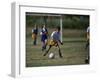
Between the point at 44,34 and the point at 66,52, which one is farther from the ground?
the point at 44,34

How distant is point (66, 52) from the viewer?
6.74 ft

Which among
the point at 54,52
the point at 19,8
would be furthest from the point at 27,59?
the point at 19,8

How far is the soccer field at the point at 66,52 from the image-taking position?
193cm

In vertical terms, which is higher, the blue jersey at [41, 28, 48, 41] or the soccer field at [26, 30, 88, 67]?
the blue jersey at [41, 28, 48, 41]

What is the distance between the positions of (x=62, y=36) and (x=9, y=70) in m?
0.49

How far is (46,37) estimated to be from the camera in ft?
6.52

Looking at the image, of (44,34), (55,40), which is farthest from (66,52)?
(44,34)

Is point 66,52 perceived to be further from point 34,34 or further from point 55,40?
point 34,34

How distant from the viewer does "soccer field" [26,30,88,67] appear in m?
1.93

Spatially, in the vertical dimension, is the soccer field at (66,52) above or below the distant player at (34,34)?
below

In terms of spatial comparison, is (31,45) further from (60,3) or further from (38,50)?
(60,3)

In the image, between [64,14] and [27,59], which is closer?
[27,59]

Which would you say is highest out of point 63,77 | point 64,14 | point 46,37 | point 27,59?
point 64,14

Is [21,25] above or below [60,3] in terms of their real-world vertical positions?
below
